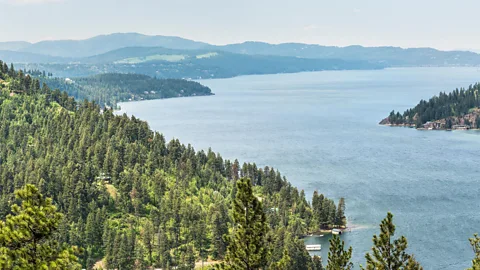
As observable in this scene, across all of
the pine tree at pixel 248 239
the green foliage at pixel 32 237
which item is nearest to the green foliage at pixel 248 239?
the pine tree at pixel 248 239

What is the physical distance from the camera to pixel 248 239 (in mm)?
31469

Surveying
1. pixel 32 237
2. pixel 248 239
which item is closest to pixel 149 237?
pixel 248 239

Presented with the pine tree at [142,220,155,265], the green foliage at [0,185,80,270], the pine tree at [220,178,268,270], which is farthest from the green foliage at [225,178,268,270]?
the pine tree at [142,220,155,265]

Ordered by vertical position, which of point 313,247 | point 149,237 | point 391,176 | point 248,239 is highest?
point 248,239

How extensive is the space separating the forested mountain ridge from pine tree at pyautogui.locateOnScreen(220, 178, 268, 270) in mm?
36430

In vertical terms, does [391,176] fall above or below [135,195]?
below

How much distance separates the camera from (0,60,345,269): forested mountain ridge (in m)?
77.9

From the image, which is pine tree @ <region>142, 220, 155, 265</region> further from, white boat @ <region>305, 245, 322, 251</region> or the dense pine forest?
white boat @ <region>305, 245, 322, 251</region>

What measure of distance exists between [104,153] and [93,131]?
15.6m

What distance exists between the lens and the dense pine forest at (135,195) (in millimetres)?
75000

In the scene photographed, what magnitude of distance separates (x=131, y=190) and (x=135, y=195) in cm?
253

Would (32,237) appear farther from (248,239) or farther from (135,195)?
(135,195)

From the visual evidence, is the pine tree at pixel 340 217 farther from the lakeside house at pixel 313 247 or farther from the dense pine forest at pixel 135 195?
the lakeside house at pixel 313 247

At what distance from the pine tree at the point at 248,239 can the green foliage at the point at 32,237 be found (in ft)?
35.0
